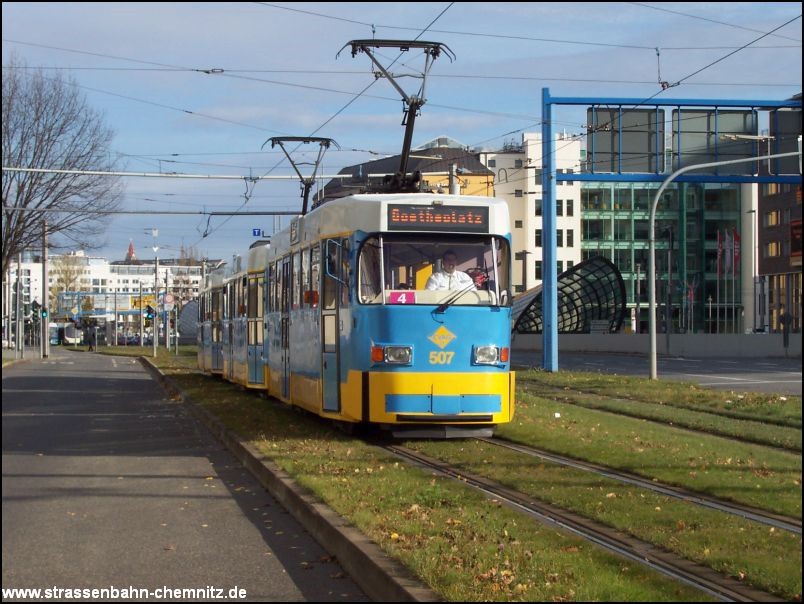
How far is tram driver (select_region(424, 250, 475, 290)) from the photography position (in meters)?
14.6

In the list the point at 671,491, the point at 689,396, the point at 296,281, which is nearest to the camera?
the point at 671,491

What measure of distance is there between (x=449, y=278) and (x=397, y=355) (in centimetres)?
125

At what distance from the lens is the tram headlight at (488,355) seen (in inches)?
571

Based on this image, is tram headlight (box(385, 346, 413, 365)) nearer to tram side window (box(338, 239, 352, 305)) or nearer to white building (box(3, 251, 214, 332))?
tram side window (box(338, 239, 352, 305))

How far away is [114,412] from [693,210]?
72.6 meters

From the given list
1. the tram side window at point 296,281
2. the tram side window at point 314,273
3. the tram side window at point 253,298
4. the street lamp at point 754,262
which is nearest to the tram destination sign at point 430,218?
the tram side window at point 314,273

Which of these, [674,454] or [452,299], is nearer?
[674,454]

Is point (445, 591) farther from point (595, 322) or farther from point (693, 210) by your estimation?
point (693, 210)

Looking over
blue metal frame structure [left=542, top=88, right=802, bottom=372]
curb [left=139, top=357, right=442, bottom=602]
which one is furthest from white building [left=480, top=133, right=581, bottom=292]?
curb [left=139, top=357, right=442, bottom=602]

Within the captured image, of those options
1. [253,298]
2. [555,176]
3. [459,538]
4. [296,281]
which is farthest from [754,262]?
→ [459,538]

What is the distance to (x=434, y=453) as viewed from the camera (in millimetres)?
13922

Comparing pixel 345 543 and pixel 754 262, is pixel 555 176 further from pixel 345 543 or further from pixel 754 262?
pixel 754 262

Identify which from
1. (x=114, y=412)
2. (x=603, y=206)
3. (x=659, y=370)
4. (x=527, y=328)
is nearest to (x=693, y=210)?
(x=603, y=206)

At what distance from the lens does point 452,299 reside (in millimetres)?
14516
